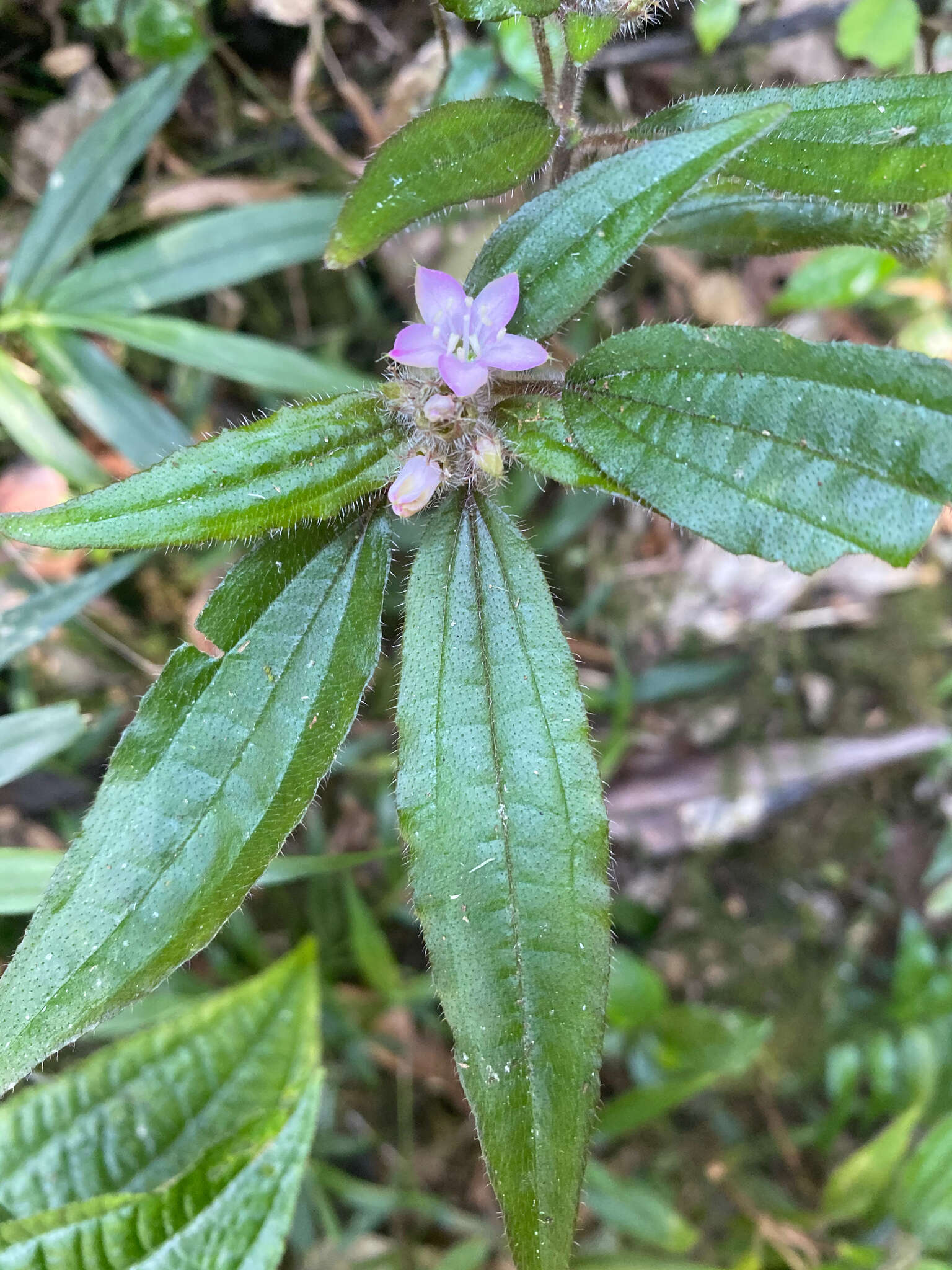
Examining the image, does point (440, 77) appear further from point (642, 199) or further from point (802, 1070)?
point (802, 1070)

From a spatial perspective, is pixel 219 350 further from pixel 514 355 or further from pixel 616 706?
pixel 616 706

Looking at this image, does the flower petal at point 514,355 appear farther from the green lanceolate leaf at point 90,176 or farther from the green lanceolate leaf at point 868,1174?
the green lanceolate leaf at point 868,1174

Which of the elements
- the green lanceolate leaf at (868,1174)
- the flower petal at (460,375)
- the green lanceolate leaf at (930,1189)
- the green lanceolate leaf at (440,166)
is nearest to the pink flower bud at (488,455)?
the flower petal at (460,375)

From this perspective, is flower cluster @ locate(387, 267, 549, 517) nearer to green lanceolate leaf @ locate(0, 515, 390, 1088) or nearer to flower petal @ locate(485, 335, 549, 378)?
flower petal @ locate(485, 335, 549, 378)

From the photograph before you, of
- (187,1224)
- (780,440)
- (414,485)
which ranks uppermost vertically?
(414,485)

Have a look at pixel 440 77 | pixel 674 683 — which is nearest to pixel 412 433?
pixel 440 77

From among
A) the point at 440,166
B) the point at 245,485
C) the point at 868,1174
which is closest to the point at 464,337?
the point at 440,166
